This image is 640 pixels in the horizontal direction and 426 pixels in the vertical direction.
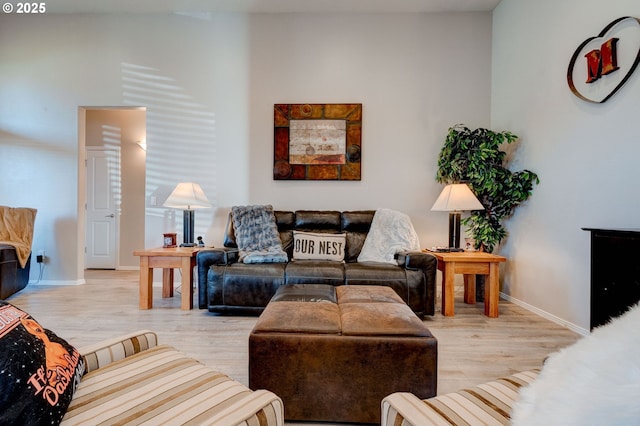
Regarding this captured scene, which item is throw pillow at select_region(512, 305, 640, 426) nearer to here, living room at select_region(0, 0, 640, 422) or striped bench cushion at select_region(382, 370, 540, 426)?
striped bench cushion at select_region(382, 370, 540, 426)

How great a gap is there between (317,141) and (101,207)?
3852 mm

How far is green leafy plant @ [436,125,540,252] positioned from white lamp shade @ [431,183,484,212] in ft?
0.69

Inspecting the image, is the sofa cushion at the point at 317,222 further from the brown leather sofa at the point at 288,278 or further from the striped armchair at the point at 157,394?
the striped armchair at the point at 157,394

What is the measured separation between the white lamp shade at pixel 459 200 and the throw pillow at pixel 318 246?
1.09m

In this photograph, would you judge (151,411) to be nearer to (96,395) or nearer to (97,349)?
(96,395)

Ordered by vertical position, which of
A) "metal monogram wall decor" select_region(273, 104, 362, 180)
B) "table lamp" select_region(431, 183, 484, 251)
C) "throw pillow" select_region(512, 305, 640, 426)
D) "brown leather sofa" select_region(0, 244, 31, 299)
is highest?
"metal monogram wall decor" select_region(273, 104, 362, 180)

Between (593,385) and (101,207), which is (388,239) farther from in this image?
(101,207)

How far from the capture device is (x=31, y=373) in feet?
2.34

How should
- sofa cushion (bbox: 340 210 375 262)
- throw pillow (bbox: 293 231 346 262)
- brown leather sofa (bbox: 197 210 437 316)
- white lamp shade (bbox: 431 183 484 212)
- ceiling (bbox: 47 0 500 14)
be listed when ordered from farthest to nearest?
ceiling (bbox: 47 0 500 14)
sofa cushion (bbox: 340 210 375 262)
throw pillow (bbox: 293 231 346 262)
white lamp shade (bbox: 431 183 484 212)
brown leather sofa (bbox: 197 210 437 316)

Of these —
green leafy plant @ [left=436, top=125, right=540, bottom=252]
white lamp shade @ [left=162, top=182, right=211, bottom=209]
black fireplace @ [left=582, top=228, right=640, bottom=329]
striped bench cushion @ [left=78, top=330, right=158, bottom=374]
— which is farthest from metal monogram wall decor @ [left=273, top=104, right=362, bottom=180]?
Result: striped bench cushion @ [left=78, top=330, right=158, bottom=374]

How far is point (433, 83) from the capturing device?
3896 mm

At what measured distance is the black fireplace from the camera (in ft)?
5.59

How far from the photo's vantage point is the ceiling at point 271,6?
3711mm

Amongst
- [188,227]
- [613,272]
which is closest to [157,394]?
[613,272]
